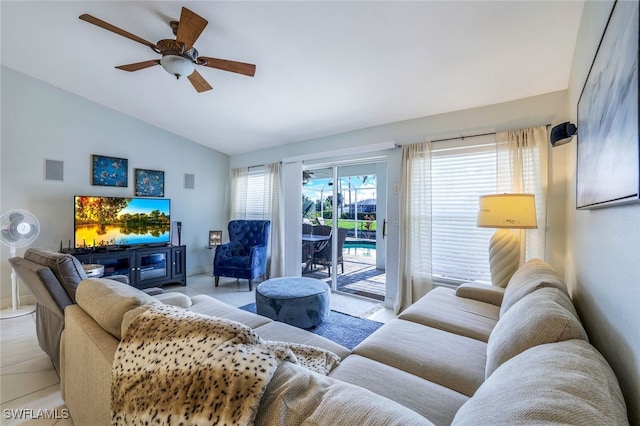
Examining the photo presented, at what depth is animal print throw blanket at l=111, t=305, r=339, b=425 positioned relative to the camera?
634 millimetres

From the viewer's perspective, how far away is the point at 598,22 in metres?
1.30

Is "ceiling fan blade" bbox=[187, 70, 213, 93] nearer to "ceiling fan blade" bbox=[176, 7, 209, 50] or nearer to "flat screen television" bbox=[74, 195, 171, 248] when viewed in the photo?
"ceiling fan blade" bbox=[176, 7, 209, 50]

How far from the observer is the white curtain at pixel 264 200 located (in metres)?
4.63

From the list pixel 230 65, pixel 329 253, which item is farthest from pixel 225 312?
pixel 329 253

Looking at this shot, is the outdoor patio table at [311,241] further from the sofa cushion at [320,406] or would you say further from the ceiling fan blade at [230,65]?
the sofa cushion at [320,406]

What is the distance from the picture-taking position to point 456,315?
1918 mm

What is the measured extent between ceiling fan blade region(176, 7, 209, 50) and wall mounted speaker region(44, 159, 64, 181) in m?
2.96

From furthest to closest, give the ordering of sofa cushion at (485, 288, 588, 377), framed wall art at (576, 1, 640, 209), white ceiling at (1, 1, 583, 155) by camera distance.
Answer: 1. white ceiling at (1, 1, 583, 155)
2. sofa cushion at (485, 288, 588, 377)
3. framed wall art at (576, 1, 640, 209)

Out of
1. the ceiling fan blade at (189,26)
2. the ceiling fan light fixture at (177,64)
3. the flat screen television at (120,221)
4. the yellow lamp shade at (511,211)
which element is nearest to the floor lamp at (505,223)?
the yellow lamp shade at (511,211)

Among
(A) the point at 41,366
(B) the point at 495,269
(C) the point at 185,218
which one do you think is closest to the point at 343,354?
(B) the point at 495,269

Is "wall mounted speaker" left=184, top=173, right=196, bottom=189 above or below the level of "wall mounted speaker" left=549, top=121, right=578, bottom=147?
above

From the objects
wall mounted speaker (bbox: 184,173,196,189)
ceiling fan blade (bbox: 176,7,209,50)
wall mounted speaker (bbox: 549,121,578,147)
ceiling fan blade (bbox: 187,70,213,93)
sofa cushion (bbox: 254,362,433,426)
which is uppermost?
ceiling fan blade (bbox: 176,7,209,50)

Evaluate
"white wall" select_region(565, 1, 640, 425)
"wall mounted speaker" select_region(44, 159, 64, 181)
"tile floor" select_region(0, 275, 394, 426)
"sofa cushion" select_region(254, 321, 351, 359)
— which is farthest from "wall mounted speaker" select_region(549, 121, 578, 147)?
"wall mounted speaker" select_region(44, 159, 64, 181)

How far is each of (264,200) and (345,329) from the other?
2837 millimetres
